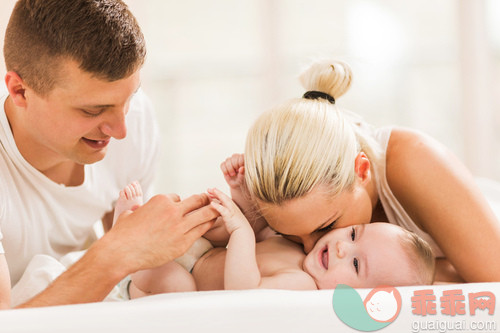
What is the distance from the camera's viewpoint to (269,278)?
4.42ft

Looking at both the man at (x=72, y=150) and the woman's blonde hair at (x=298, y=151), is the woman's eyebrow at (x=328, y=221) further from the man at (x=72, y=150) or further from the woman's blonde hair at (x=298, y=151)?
the man at (x=72, y=150)

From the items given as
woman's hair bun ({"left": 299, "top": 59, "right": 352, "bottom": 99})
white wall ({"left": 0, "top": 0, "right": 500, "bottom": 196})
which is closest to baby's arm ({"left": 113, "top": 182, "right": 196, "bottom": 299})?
woman's hair bun ({"left": 299, "top": 59, "right": 352, "bottom": 99})

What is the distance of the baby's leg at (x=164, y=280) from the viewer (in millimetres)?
1402

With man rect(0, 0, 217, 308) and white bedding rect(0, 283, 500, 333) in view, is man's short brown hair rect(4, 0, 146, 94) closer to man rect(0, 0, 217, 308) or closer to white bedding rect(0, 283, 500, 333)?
man rect(0, 0, 217, 308)

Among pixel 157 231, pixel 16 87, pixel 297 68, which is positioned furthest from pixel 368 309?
pixel 297 68

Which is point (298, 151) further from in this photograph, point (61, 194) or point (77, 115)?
point (61, 194)

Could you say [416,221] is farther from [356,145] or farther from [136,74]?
[136,74]

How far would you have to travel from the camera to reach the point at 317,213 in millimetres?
1404

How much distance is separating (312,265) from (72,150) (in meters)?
0.81

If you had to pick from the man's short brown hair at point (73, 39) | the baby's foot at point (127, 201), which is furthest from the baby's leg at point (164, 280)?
the man's short brown hair at point (73, 39)

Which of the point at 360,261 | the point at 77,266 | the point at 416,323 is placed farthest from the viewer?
the point at 360,261

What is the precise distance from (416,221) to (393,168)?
169 millimetres

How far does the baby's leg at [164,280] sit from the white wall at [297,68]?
310cm

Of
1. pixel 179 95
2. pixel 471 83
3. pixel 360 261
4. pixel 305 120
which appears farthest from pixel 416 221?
pixel 179 95
